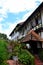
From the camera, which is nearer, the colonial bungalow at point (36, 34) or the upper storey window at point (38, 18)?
the colonial bungalow at point (36, 34)

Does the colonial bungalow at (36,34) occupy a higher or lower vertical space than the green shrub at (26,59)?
higher

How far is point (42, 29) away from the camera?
30922 millimetres

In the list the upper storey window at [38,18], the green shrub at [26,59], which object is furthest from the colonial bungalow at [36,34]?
the green shrub at [26,59]

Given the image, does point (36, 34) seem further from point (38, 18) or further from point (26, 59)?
point (26, 59)

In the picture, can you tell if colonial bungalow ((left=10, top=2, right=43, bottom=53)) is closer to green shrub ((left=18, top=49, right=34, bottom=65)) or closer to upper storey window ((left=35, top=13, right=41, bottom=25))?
upper storey window ((left=35, top=13, right=41, bottom=25))

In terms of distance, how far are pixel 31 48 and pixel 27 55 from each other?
21.8 ft

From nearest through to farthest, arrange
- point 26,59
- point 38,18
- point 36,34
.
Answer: point 26,59 → point 36,34 → point 38,18

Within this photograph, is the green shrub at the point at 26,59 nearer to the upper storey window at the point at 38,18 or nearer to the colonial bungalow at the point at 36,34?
the colonial bungalow at the point at 36,34

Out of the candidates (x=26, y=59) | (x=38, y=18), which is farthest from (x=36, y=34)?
(x=26, y=59)

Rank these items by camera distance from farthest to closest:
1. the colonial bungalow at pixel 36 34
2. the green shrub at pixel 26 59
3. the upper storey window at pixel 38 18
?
the upper storey window at pixel 38 18 → the colonial bungalow at pixel 36 34 → the green shrub at pixel 26 59

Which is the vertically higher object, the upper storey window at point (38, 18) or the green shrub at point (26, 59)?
the upper storey window at point (38, 18)

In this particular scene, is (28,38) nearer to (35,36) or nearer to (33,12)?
(35,36)

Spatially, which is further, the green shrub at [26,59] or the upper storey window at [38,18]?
the upper storey window at [38,18]

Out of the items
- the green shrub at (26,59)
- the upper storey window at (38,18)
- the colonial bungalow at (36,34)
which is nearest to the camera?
the green shrub at (26,59)
